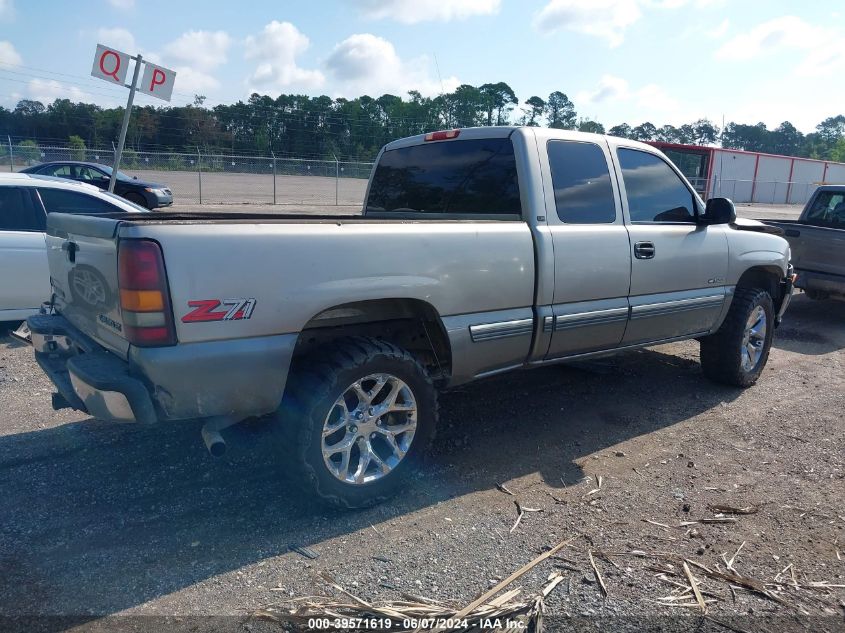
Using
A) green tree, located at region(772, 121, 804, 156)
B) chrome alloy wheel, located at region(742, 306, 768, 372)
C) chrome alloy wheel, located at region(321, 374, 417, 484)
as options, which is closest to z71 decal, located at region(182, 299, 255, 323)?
chrome alloy wheel, located at region(321, 374, 417, 484)

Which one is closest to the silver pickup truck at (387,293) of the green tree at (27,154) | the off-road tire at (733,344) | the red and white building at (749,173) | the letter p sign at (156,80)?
the off-road tire at (733,344)

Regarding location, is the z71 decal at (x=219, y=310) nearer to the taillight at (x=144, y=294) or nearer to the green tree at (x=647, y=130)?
the taillight at (x=144, y=294)

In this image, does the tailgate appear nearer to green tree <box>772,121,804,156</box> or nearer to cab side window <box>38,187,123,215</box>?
cab side window <box>38,187,123,215</box>

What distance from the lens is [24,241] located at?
248 inches

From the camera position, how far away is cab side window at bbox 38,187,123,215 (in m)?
6.59

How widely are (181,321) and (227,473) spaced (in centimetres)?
138

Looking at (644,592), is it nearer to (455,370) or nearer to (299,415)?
(455,370)

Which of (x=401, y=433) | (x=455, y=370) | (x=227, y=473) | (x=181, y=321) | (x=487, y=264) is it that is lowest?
(x=227, y=473)

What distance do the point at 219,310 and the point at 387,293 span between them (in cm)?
86

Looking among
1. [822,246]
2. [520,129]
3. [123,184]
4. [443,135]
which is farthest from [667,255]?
[123,184]

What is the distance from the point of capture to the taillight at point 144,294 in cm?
279

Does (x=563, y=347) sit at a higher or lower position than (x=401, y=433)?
higher

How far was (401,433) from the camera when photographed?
3.69m

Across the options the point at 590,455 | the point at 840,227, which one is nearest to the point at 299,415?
the point at 590,455
